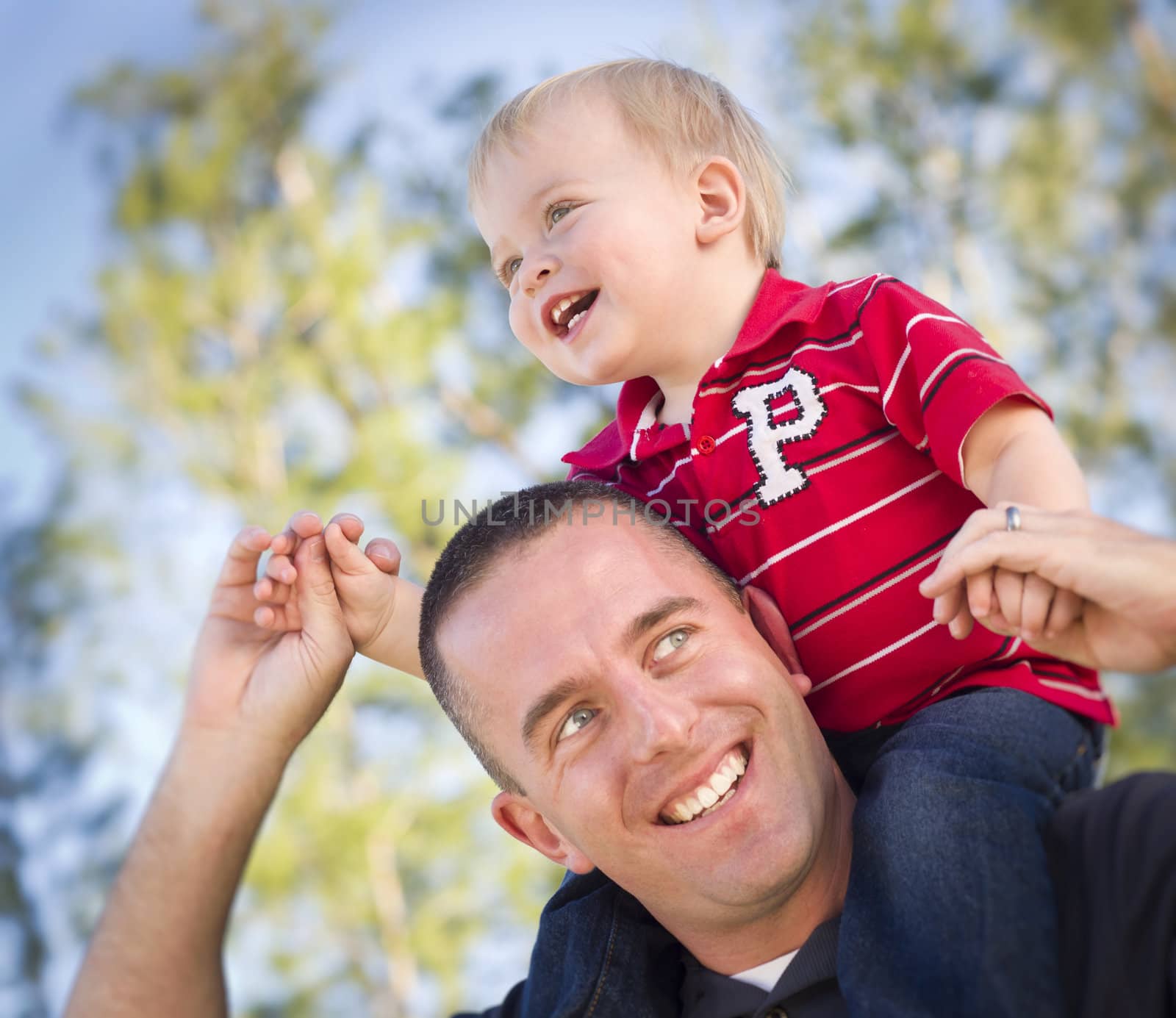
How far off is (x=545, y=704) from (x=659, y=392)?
78 cm

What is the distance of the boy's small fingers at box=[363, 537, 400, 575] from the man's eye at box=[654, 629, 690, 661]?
2.04 feet

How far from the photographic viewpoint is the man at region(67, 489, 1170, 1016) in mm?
1837

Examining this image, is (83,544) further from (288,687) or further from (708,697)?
(708,697)

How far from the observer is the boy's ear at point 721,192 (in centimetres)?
232

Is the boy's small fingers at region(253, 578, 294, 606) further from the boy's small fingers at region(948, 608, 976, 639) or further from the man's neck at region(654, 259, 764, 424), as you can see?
the boy's small fingers at region(948, 608, 976, 639)

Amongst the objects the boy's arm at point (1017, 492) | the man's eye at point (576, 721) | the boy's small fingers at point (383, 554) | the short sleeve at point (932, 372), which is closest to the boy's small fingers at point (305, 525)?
the boy's small fingers at point (383, 554)

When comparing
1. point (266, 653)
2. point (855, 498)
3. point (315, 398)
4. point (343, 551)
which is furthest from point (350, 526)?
point (315, 398)

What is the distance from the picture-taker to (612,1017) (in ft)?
6.44

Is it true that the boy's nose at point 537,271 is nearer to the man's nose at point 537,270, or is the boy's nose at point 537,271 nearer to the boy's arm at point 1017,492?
the man's nose at point 537,270

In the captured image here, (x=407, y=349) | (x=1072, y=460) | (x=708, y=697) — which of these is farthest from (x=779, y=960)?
(x=407, y=349)

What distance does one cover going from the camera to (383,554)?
7.68 feet

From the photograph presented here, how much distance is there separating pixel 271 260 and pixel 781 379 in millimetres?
10836

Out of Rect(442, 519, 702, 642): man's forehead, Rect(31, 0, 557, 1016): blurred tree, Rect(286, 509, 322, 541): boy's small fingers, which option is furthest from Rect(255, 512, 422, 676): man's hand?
Rect(31, 0, 557, 1016): blurred tree

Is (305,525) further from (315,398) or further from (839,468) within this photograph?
(315,398)
